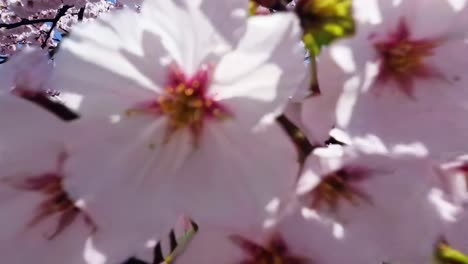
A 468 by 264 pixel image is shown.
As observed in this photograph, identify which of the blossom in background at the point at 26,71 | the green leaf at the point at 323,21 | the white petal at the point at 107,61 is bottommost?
the green leaf at the point at 323,21

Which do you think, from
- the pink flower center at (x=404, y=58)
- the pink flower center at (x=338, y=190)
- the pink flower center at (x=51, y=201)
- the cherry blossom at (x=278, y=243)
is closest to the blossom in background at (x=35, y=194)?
the pink flower center at (x=51, y=201)

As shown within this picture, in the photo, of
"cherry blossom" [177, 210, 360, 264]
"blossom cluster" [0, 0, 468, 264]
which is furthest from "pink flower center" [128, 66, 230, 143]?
"cherry blossom" [177, 210, 360, 264]

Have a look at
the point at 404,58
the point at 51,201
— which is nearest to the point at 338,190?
the point at 404,58

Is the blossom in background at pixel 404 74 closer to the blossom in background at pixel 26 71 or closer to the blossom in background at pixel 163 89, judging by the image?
the blossom in background at pixel 163 89

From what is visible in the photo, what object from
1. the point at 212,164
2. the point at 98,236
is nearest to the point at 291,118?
the point at 212,164

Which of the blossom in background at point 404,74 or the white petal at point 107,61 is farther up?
the white petal at point 107,61

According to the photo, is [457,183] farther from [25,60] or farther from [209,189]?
[25,60]

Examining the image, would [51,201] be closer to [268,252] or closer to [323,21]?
[268,252]

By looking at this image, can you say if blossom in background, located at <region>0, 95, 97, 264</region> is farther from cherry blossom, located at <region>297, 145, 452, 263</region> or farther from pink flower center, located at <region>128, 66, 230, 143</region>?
cherry blossom, located at <region>297, 145, 452, 263</region>
